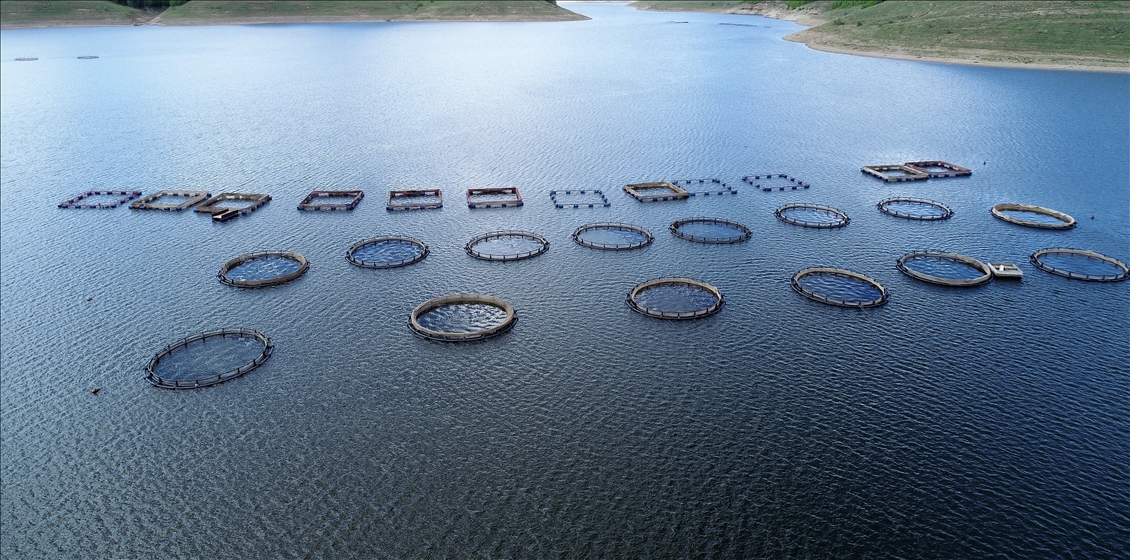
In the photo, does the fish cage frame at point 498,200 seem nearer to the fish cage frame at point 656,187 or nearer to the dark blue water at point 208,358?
the fish cage frame at point 656,187

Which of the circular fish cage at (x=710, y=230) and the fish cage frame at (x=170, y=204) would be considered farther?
the fish cage frame at (x=170, y=204)

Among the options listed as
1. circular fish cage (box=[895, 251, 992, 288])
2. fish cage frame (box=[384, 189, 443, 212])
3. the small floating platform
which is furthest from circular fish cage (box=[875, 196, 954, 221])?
fish cage frame (box=[384, 189, 443, 212])

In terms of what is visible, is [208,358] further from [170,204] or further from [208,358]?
[170,204]

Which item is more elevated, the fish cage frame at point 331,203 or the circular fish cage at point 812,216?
the circular fish cage at point 812,216

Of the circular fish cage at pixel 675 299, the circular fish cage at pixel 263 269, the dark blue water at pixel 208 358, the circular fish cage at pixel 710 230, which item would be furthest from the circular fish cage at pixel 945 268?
the circular fish cage at pixel 263 269

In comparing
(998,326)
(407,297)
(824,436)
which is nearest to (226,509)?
(407,297)

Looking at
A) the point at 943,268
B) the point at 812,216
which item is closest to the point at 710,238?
the point at 812,216
